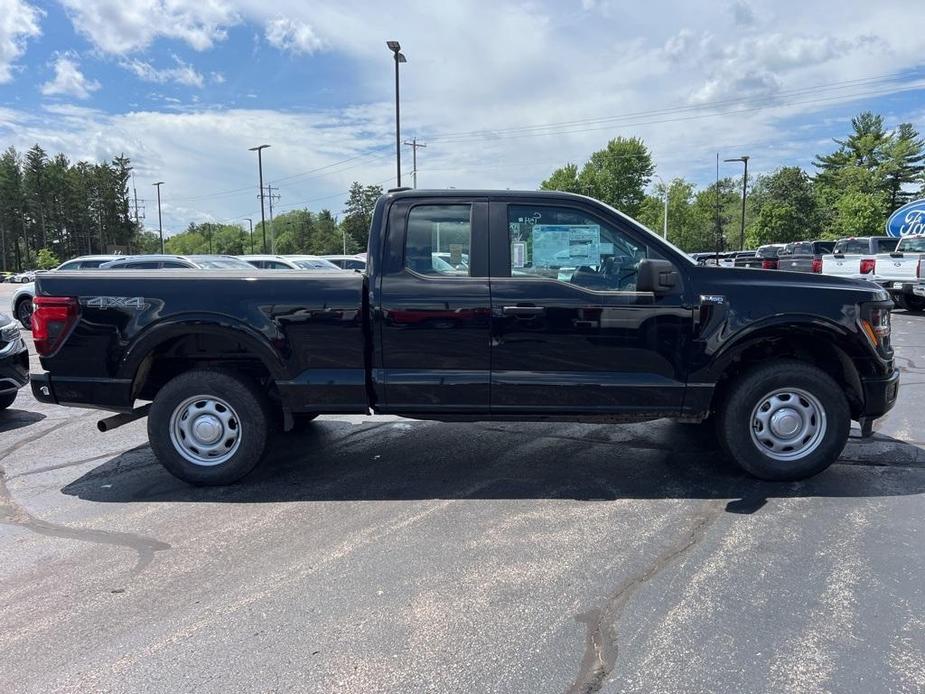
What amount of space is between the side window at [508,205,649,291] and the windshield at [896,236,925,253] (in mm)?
15512

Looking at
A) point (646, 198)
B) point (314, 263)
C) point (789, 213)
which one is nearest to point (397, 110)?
point (314, 263)

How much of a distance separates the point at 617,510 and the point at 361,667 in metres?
2.08

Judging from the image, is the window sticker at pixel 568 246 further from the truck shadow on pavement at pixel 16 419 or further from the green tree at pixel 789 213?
the green tree at pixel 789 213

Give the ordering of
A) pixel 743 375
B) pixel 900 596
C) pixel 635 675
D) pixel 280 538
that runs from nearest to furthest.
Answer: pixel 635 675
pixel 900 596
pixel 280 538
pixel 743 375

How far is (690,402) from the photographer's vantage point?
4.30 meters

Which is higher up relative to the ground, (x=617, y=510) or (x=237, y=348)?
(x=237, y=348)

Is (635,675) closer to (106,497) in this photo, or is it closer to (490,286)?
(490,286)

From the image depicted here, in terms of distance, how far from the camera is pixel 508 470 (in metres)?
4.81

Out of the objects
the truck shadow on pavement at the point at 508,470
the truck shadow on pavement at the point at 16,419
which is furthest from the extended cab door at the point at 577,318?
the truck shadow on pavement at the point at 16,419

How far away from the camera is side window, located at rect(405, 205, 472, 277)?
4.31m

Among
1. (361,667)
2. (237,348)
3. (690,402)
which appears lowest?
(361,667)

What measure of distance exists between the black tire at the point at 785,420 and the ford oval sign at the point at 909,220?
Result: 58.3 feet

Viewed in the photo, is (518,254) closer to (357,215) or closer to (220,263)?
(220,263)

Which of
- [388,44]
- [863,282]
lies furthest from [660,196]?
[863,282]
